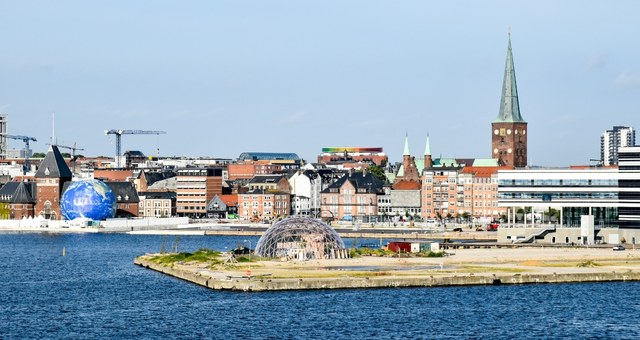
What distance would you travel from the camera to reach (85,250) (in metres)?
148

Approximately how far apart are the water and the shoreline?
1450mm

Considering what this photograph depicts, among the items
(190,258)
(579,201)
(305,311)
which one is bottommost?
(305,311)

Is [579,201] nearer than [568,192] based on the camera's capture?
Yes

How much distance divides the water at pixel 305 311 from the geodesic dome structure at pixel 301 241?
11.9 meters

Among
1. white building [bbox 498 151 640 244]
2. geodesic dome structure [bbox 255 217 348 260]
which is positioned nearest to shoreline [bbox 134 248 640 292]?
geodesic dome structure [bbox 255 217 348 260]

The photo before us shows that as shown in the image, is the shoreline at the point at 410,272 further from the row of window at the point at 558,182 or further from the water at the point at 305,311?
the row of window at the point at 558,182

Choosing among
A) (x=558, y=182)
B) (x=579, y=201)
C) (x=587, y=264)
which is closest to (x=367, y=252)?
(x=587, y=264)

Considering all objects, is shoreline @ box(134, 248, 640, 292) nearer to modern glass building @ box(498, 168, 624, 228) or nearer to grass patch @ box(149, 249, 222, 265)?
A: grass patch @ box(149, 249, 222, 265)

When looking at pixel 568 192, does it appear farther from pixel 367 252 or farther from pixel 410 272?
pixel 410 272

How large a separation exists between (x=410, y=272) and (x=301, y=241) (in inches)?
585

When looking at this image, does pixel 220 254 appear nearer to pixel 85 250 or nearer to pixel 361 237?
pixel 85 250

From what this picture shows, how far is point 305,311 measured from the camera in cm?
8138

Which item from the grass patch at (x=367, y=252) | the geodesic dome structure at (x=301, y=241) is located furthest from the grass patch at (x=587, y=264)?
the geodesic dome structure at (x=301, y=241)

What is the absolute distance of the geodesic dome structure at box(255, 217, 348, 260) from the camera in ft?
370
